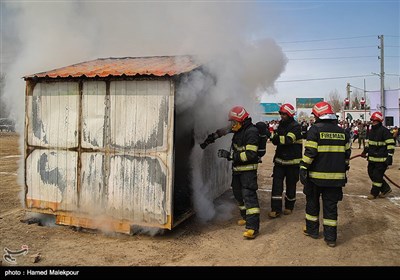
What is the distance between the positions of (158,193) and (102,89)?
6.13ft

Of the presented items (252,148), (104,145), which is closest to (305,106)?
(252,148)

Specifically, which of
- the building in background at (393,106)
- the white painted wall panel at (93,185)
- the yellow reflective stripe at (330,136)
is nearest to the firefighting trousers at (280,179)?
the yellow reflective stripe at (330,136)

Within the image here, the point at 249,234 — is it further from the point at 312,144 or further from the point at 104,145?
the point at 104,145

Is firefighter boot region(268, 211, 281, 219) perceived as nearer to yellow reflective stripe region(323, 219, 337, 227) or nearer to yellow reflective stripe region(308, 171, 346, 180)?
yellow reflective stripe region(323, 219, 337, 227)

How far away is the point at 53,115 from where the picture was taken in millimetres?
5438

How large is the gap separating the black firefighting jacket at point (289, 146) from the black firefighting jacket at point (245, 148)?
0.99 metres

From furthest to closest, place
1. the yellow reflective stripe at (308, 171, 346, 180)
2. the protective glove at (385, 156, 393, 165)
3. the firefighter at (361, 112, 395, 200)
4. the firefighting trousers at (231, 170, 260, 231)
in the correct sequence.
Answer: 1. the firefighter at (361, 112, 395, 200)
2. the protective glove at (385, 156, 393, 165)
3. the firefighting trousers at (231, 170, 260, 231)
4. the yellow reflective stripe at (308, 171, 346, 180)

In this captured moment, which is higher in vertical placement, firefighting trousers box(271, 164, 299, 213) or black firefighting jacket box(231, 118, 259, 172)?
black firefighting jacket box(231, 118, 259, 172)

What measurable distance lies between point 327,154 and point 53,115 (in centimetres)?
437

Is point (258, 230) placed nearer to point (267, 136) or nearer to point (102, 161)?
point (267, 136)

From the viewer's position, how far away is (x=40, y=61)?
9.14m
